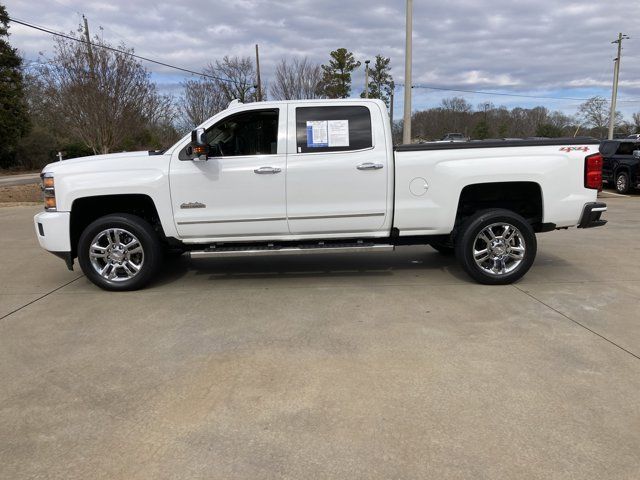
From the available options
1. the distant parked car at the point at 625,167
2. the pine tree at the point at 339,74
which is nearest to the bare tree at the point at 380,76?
the pine tree at the point at 339,74

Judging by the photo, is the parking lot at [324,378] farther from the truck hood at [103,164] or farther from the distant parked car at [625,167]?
the distant parked car at [625,167]

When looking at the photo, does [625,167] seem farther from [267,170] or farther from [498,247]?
[267,170]

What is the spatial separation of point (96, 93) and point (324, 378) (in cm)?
1532

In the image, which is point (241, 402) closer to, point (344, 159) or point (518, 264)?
point (344, 159)

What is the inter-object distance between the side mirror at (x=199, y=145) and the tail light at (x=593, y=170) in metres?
4.15

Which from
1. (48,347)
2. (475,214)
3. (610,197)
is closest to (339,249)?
(475,214)

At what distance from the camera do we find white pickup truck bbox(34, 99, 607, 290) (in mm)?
5586

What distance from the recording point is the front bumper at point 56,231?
18.4 feet

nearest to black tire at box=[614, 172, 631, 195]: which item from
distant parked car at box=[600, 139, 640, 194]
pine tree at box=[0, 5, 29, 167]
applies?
distant parked car at box=[600, 139, 640, 194]

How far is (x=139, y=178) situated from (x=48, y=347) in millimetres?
2052

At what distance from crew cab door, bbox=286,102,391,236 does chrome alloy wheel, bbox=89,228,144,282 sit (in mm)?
1803

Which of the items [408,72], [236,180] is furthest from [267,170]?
[408,72]

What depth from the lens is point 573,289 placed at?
18.7 feet

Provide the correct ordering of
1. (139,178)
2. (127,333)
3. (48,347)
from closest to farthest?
(48,347) < (127,333) < (139,178)
